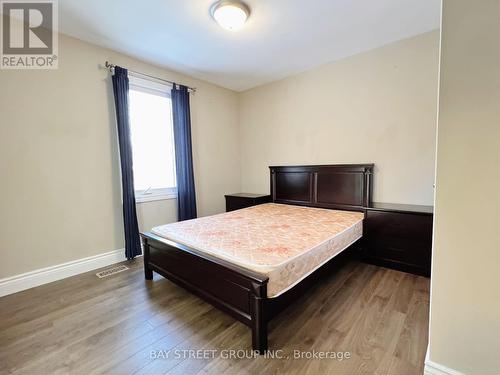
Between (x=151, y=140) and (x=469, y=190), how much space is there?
358 centimetres

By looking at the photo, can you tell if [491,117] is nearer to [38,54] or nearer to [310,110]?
[310,110]

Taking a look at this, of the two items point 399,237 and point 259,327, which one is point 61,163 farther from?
point 399,237

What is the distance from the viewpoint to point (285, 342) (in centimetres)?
162

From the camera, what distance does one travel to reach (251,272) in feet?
5.12

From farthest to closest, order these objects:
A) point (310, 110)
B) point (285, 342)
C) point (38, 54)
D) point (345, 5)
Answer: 1. point (310, 110)
2. point (38, 54)
3. point (345, 5)
4. point (285, 342)

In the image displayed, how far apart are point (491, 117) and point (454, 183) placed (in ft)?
1.11

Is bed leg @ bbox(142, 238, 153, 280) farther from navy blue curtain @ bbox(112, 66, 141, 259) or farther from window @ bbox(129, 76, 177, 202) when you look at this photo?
window @ bbox(129, 76, 177, 202)

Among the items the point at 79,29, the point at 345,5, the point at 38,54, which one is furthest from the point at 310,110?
the point at 38,54

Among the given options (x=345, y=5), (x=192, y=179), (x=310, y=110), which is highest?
(x=345, y=5)

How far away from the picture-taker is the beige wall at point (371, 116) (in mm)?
2795

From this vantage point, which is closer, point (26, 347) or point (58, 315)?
point (26, 347)

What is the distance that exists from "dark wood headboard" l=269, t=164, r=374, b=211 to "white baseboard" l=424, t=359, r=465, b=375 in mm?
1954

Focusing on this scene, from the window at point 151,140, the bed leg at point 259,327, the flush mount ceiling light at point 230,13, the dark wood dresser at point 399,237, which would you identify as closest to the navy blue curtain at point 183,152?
the window at point 151,140

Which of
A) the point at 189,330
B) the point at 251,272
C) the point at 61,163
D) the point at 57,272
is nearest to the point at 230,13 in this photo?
the point at 251,272
